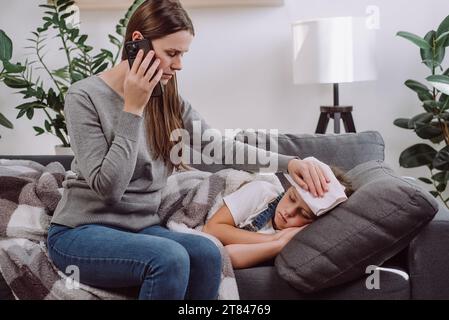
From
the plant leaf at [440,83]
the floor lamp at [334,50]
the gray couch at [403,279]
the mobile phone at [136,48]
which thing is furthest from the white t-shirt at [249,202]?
the plant leaf at [440,83]

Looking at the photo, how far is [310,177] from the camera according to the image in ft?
5.48

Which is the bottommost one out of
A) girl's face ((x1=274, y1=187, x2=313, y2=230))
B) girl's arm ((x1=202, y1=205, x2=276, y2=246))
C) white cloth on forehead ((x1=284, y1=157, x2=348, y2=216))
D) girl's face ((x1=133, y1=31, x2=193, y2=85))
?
girl's arm ((x1=202, y1=205, x2=276, y2=246))

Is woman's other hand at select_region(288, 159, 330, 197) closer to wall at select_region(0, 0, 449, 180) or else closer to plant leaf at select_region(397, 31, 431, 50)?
plant leaf at select_region(397, 31, 431, 50)

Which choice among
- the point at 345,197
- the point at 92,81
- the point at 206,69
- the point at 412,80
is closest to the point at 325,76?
the point at 412,80

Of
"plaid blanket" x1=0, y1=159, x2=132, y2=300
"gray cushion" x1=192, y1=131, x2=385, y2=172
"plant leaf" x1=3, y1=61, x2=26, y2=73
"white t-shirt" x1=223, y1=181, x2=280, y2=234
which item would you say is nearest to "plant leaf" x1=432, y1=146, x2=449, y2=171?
"gray cushion" x1=192, y1=131, x2=385, y2=172

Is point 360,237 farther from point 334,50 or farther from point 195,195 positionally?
point 334,50

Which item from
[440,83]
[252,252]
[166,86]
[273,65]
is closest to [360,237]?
[252,252]

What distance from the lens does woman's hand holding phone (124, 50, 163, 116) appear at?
58.7 inches

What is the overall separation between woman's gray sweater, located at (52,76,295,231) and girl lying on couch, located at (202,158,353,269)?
0.66ft

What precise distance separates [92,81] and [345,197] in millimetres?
688

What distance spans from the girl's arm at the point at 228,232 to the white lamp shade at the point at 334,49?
1.09 metres

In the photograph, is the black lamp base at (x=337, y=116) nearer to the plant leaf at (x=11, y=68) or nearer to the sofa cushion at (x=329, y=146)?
the sofa cushion at (x=329, y=146)

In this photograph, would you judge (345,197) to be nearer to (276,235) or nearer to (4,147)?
(276,235)

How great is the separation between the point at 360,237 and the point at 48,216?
84cm
